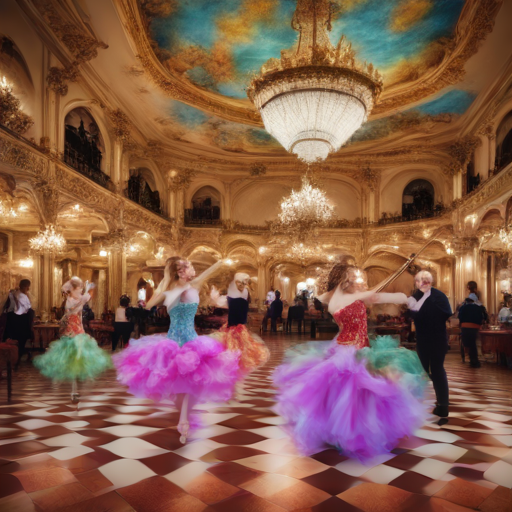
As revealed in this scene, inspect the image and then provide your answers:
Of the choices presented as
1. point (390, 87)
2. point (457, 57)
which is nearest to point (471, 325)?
point (457, 57)

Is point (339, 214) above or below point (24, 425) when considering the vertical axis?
above

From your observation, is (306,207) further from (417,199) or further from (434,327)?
(434,327)

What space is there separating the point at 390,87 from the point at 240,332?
10961 mm

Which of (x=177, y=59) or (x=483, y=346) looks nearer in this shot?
(x=483, y=346)

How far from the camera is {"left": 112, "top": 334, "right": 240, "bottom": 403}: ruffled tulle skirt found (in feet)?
11.3

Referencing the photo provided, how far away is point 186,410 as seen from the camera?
3613 millimetres

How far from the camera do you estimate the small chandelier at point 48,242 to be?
1015cm

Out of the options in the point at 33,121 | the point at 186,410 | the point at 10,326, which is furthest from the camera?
the point at 33,121

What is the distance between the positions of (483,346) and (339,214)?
544 inches

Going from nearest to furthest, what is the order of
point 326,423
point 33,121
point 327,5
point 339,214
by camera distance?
point 326,423 → point 327,5 → point 33,121 → point 339,214

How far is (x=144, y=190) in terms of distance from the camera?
18.1 m

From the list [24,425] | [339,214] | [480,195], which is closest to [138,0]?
[24,425]

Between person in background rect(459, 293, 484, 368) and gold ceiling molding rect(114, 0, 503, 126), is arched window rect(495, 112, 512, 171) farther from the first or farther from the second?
person in background rect(459, 293, 484, 368)

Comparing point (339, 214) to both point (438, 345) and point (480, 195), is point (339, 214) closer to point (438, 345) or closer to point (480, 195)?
point (480, 195)
